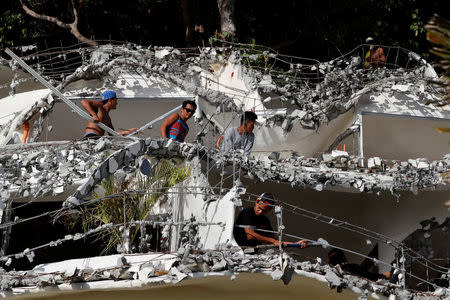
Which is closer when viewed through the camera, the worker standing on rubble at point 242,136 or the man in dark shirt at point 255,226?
the man in dark shirt at point 255,226

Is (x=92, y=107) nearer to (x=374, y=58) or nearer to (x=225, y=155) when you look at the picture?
(x=225, y=155)

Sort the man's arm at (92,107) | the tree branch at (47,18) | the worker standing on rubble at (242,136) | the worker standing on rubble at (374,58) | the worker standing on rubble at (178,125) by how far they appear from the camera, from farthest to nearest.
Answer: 1. the tree branch at (47,18)
2. the worker standing on rubble at (374,58)
3. the worker standing on rubble at (242,136)
4. the worker standing on rubble at (178,125)
5. the man's arm at (92,107)

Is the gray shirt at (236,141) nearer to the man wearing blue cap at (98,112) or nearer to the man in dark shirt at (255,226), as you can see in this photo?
the man wearing blue cap at (98,112)

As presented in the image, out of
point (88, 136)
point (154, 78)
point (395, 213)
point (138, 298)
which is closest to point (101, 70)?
point (154, 78)

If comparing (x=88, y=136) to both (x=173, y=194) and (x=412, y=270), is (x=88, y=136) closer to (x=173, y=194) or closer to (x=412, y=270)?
(x=173, y=194)

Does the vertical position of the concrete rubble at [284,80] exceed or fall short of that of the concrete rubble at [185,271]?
it exceeds it

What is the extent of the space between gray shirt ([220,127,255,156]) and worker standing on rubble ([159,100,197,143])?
73cm

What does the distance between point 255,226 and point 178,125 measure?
3.16m

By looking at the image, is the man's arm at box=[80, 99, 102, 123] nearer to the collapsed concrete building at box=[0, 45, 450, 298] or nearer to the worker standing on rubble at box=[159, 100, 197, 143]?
the collapsed concrete building at box=[0, 45, 450, 298]

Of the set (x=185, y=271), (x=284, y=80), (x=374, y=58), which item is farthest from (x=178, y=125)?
(x=374, y=58)

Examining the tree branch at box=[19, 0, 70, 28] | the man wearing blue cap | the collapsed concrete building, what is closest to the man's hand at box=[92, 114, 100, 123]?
the man wearing blue cap

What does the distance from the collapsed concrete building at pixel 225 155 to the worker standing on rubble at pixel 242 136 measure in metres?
0.24

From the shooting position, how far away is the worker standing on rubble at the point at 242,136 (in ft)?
70.5

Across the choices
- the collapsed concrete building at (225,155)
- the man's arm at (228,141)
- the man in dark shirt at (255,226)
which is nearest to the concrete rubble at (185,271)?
the collapsed concrete building at (225,155)
